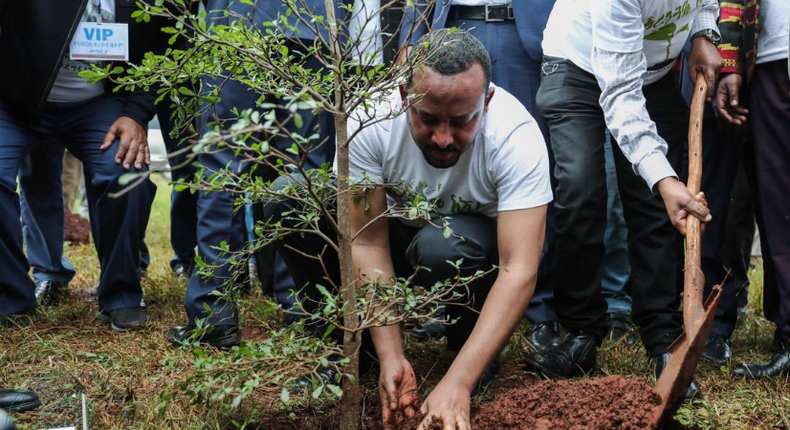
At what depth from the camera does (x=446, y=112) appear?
2.66 metres

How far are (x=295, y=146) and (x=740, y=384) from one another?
195 cm

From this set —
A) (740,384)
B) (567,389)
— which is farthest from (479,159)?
(740,384)

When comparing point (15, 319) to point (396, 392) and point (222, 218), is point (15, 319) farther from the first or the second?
point (396, 392)

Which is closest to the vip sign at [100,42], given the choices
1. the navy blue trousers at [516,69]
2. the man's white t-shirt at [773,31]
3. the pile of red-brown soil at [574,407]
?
the navy blue trousers at [516,69]

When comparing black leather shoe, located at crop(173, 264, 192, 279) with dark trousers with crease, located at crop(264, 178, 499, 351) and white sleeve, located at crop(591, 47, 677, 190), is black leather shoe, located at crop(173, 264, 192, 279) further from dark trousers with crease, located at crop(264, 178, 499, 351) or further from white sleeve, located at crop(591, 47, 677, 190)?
white sleeve, located at crop(591, 47, 677, 190)

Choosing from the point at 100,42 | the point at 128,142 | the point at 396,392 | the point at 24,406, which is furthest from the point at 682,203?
the point at 100,42

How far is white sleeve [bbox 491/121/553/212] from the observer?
279 centimetres

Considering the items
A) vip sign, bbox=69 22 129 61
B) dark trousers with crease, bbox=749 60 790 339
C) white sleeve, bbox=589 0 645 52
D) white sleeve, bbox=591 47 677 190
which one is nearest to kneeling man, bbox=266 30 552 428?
white sleeve, bbox=591 47 677 190

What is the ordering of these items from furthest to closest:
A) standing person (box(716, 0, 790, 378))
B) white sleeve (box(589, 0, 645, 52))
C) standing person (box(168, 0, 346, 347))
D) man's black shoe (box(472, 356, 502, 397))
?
standing person (box(168, 0, 346, 347)) < standing person (box(716, 0, 790, 378)) < man's black shoe (box(472, 356, 502, 397)) < white sleeve (box(589, 0, 645, 52))

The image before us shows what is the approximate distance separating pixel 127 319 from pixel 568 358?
6.35 feet

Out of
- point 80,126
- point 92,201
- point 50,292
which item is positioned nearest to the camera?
point 80,126

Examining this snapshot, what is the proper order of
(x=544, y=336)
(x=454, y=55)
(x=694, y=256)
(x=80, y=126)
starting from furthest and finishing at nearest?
(x=80, y=126), (x=544, y=336), (x=454, y=55), (x=694, y=256)

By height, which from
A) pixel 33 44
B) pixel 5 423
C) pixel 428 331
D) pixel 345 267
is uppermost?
pixel 33 44

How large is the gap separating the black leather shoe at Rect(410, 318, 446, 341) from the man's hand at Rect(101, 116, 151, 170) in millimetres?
1390
